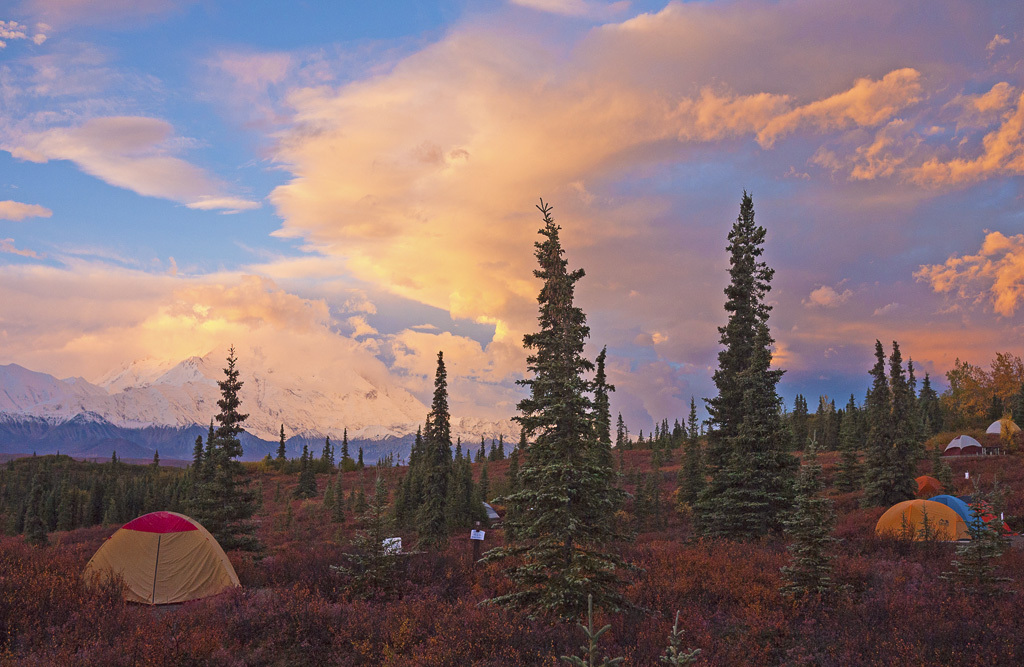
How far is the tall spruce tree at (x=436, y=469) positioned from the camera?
4878 centimetres

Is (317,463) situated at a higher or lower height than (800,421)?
lower

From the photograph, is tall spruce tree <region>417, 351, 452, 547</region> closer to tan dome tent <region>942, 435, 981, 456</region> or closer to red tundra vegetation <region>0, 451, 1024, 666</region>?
red tundra vegetation <region>0, 451, 1024, 666</region>

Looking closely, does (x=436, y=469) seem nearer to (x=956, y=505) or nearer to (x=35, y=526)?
(x=956, y=505)

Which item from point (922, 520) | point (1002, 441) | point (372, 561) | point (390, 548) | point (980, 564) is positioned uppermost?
point (1002, 441)

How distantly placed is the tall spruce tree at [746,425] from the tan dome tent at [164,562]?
2070 cm

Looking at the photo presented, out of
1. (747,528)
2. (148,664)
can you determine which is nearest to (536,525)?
(148,664)

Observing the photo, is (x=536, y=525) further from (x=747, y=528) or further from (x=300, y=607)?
(x=747, y=528)

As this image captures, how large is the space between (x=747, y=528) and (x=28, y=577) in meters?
25.6

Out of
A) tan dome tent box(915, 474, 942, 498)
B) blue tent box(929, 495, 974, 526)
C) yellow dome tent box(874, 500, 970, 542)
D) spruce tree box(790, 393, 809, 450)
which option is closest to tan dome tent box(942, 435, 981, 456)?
spruce tree box(790, 393, 809, 450)

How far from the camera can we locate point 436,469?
165 feet

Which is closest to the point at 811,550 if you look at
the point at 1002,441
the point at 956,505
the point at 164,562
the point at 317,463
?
the point at 164,562

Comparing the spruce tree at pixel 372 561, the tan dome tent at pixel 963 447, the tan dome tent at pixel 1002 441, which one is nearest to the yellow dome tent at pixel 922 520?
the spruce tree at pixel 372 561

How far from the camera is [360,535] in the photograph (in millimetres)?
16469

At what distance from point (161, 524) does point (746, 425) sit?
76.2 feet
